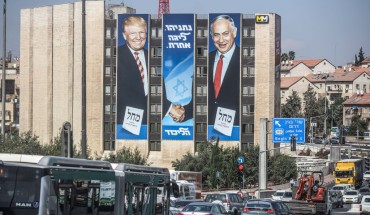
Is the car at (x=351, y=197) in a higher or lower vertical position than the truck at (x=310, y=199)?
lower

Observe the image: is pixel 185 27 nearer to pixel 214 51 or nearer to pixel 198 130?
pixel 214 51

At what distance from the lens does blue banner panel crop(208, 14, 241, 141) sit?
341ft

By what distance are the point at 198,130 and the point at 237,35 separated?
11167 mm

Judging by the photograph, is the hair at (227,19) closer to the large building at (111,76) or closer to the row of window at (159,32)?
the large building at (111,76)

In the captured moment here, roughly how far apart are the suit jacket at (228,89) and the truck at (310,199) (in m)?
48.9

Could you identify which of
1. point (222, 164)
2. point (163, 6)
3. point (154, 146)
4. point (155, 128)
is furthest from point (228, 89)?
point (163, 6)

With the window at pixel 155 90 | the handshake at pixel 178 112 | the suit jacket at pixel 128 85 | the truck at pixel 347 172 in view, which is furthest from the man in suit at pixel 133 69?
the truck at pixel 347 172

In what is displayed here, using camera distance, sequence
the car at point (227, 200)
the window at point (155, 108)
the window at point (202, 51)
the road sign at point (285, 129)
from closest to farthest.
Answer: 1. the car at point (227, 200)
2. the road sign at point (285, 129)
3. the window at point (202, 51)
4. the window at point (155, 108)

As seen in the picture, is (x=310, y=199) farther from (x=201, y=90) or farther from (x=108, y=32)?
(x=108, y=32)

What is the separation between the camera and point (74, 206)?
21859 mm

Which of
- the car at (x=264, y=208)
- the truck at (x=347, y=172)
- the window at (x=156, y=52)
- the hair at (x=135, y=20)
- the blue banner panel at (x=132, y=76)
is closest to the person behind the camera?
the car at (x=264, y=208)

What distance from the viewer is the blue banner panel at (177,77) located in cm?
10412

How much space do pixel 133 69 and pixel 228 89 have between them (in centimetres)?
1074

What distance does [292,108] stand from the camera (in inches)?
6909
